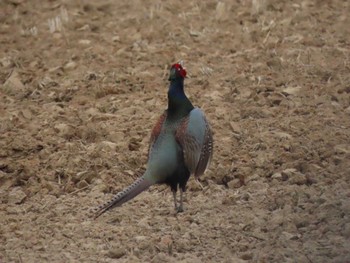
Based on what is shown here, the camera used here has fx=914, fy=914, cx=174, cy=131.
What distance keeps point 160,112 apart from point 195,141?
5.22 ft

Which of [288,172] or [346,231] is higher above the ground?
[346,231]

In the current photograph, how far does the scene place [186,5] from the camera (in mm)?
10680

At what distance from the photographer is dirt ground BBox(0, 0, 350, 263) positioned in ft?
21.0

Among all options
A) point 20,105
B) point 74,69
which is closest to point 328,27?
point 74,69

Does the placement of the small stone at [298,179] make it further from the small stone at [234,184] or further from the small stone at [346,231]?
the small stone at [346,231]

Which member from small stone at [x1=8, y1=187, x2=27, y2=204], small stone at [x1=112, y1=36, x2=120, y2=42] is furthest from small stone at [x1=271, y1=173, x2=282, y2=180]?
small stone at [x1=112, y1=36, x2=120, y2=42]

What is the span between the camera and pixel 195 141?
6719 mm

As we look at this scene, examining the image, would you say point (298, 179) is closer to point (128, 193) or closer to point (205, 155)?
point (205, 155)

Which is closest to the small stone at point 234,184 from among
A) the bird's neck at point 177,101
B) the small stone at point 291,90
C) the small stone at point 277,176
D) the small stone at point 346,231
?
the small stone at point 277,176

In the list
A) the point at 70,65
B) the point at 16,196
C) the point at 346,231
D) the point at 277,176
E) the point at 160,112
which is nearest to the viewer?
the point at 346,231

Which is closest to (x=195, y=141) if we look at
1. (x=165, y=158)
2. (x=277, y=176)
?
(x=165, y=158)

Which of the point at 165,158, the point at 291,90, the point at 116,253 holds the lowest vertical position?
the point at 291,90

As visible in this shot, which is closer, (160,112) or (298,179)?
(298,179)

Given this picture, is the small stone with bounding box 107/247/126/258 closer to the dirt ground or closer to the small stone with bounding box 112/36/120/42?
the dirt ground
